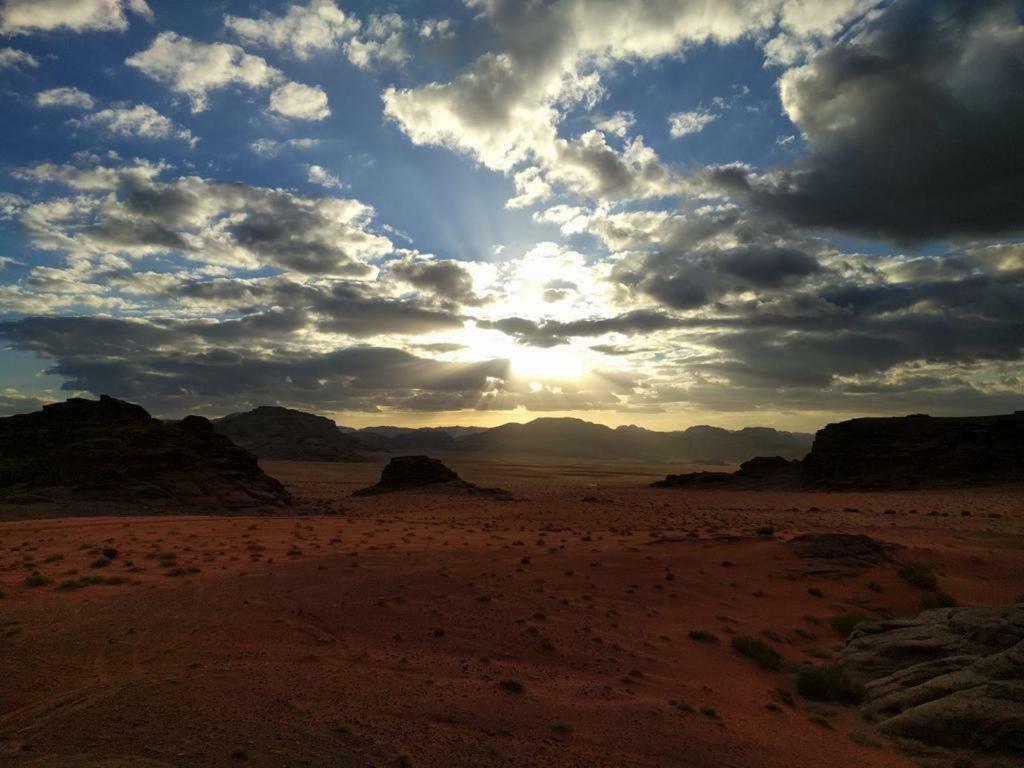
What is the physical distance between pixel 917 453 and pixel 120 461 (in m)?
64.8

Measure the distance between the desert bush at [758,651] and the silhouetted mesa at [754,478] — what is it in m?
52.9

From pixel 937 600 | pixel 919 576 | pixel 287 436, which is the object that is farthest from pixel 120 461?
pixel 287 436

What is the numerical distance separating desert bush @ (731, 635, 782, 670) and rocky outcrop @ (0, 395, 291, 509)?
98.6 feet

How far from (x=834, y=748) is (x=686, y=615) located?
17.6 feet

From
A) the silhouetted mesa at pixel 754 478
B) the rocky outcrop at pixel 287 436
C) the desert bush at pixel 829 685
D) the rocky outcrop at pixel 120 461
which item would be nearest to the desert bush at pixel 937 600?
the desert bush at pixel 829 685

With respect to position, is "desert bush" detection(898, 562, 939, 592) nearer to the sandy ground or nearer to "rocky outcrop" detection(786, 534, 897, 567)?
the sandy ground

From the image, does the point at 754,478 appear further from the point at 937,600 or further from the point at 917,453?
the point at 937,600

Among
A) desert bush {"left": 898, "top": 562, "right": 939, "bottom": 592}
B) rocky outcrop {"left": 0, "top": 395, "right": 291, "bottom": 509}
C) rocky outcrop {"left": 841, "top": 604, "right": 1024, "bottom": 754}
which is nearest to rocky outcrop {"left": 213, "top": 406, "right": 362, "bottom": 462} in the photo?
rocky outcrop {"left": 0, "top": 395, "right": 291, "bottom": 509}

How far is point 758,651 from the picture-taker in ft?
34.6

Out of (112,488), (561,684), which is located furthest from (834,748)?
(112,488)

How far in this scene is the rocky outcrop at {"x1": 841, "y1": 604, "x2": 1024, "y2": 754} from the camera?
695 centimetres

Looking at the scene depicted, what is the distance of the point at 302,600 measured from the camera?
453 inches

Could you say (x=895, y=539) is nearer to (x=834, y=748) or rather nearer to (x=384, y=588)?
(x=834, y=748)

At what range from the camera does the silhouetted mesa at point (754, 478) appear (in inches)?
2381
